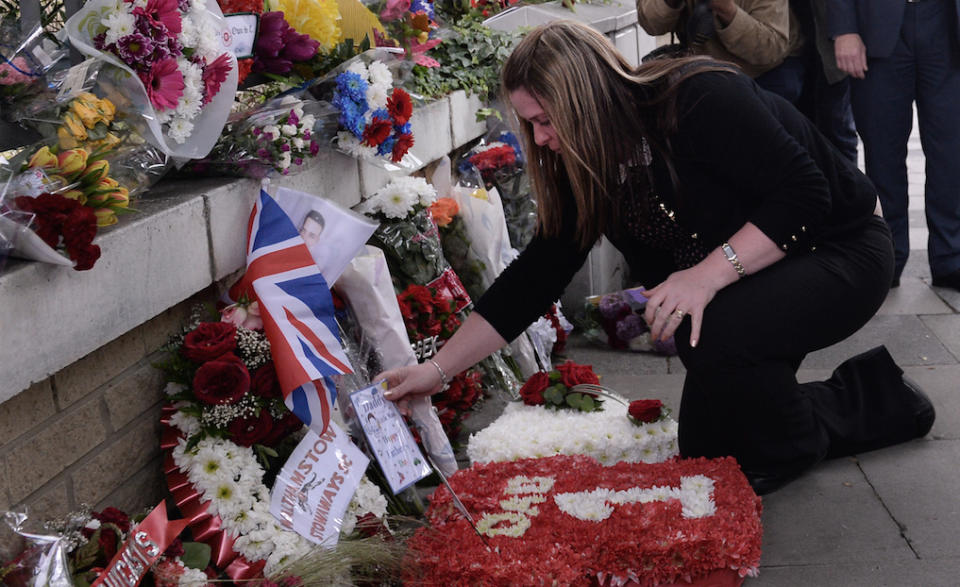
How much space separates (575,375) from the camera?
10.7ft

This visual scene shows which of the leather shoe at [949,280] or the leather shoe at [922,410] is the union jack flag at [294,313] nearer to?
the leather shoe at [922,410]

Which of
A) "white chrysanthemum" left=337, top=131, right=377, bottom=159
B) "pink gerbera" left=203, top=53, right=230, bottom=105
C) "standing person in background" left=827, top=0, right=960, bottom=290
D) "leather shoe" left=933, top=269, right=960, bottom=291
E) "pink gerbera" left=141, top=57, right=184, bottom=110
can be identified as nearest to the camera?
"pink gerbera" left=141, top=57, right=184, bottom=110

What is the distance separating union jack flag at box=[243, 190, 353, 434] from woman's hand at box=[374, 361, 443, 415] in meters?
0.27

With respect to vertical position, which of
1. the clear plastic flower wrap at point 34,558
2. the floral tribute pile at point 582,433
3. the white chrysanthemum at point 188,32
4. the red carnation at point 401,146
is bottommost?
the floral tribute pile at point 582,433

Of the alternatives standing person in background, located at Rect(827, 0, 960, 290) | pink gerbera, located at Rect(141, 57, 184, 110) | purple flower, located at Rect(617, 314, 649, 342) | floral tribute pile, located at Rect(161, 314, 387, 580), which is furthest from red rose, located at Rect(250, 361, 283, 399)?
standing person in background, located at Rect(827, 0, 960, 290)

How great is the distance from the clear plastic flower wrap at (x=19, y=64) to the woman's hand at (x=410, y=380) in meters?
1.08

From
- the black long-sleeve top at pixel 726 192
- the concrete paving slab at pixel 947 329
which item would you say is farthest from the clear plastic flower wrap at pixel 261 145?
the concrete paving slab at pixel 947 329

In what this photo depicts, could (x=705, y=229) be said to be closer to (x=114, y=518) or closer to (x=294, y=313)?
(x=294, y=313)

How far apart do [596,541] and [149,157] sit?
1.28 m

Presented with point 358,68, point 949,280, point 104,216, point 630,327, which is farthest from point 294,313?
point 949,280

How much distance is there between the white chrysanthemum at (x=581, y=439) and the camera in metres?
3.01

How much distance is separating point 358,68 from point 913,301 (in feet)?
8.89

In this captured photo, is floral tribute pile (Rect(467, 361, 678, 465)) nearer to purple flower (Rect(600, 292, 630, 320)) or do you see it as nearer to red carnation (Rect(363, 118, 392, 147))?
red carnation (Rect(363, 118, 392, 147))

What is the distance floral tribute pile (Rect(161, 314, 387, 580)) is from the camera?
7.68ft
